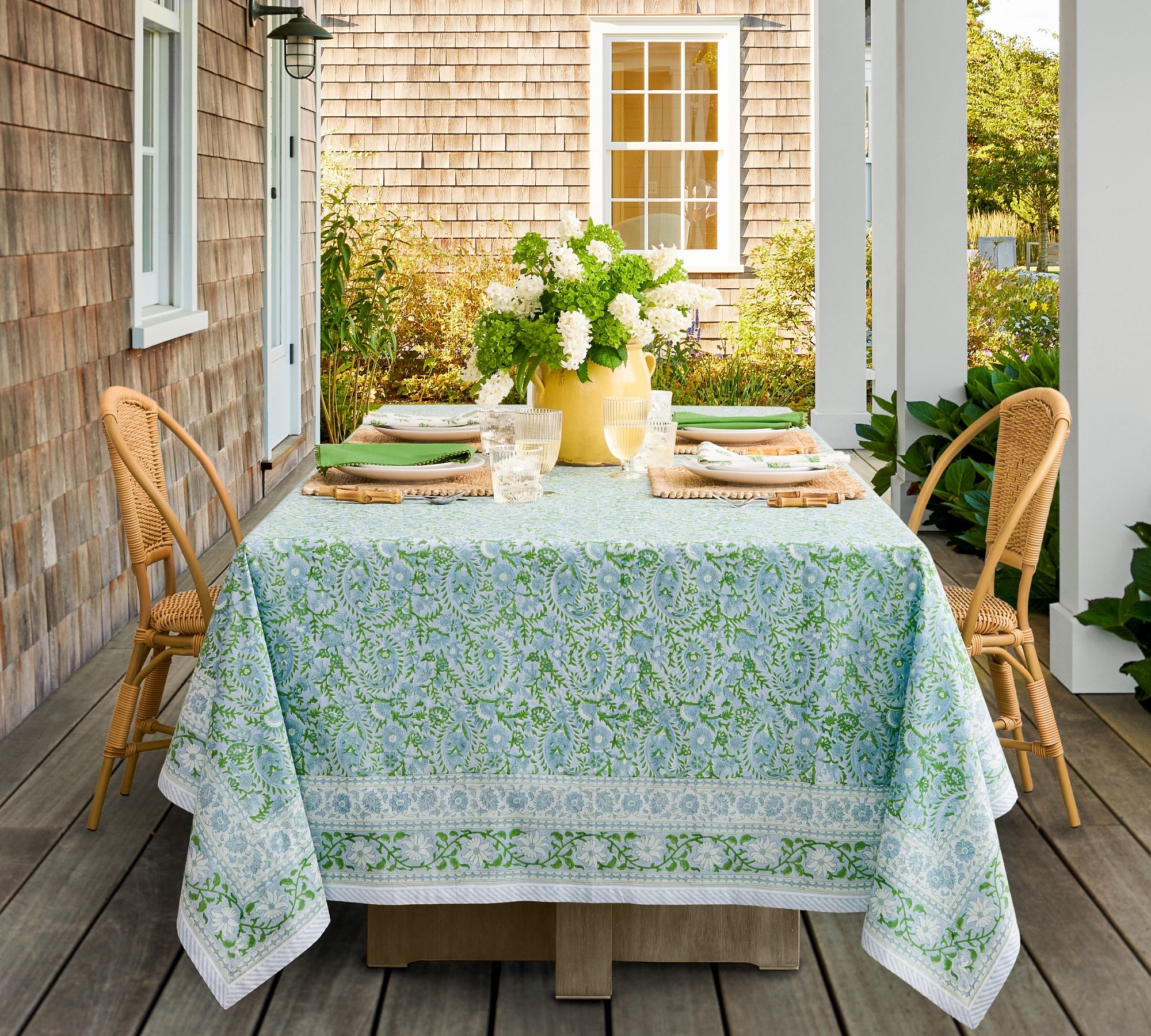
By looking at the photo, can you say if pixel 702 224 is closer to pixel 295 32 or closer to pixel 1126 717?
pixel 295 32

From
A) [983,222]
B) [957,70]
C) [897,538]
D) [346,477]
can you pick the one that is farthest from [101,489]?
[983,222]

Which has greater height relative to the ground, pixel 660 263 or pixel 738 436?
pixel 660 263

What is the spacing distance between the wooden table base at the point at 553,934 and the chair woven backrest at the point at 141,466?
3.14 ft

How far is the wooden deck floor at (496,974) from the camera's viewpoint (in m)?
2.11

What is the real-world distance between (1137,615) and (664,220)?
7.32 meters

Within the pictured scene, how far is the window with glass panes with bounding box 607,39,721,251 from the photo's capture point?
1001 cm

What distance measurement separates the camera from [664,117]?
398 inches

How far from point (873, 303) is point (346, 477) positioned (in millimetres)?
5362

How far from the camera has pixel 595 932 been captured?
218cm

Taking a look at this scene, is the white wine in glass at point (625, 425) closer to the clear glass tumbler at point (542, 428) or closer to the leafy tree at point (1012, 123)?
the clear glass tumbler at point (542, 428)

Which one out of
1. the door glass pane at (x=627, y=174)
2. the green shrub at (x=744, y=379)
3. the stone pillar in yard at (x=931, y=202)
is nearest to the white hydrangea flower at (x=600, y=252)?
the stone pillar in yard at (x=931, y=202)

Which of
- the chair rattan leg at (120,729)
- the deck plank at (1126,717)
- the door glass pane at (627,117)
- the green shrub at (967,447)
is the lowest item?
the deck plank at (1126,717)

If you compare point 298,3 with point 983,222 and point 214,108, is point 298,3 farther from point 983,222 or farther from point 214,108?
point 983,222

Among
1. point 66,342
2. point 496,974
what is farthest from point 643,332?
point 66,342
